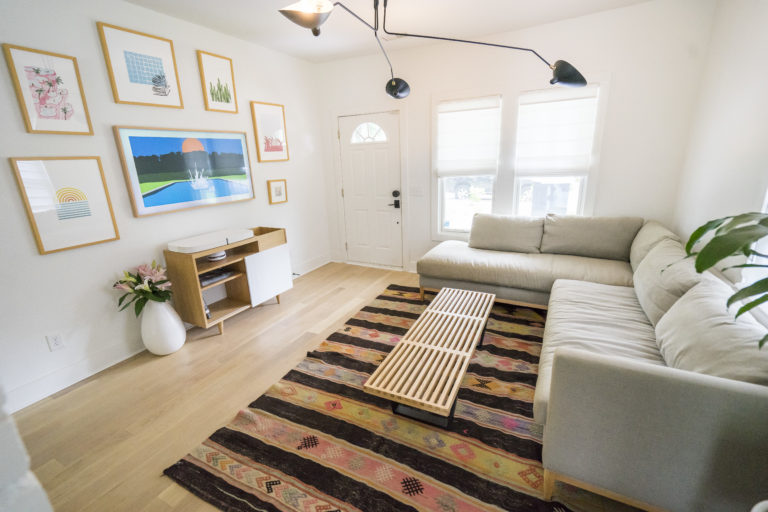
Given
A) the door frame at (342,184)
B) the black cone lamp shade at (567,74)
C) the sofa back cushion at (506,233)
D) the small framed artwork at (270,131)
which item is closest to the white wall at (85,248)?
the small framed artwork at (270,131)

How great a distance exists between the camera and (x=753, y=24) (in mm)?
2068

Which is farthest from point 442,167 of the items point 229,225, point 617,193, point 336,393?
point 336,393

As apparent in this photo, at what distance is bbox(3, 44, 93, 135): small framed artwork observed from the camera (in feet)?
6.63

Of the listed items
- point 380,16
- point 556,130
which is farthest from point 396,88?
point 556,130

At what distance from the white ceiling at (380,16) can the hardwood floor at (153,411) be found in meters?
2.68

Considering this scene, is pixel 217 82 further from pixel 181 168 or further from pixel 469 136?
pixel 469 136

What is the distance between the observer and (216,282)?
2.90m

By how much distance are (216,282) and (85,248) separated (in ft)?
2.96

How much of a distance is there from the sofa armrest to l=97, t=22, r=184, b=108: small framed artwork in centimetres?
335

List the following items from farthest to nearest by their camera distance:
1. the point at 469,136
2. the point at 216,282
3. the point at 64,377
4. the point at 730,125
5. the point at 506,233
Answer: the point at 469,136 → the point at 506,233 → the point at 216,282 → the point at 64,377 → the point at 730,125

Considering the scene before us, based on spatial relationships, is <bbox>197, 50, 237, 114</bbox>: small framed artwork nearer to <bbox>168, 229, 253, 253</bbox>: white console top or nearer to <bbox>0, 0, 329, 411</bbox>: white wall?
<bbox>0, 0, 329, 411</bbox>: white wall

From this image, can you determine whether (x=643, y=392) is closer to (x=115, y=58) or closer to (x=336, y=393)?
(x=336, y=393)

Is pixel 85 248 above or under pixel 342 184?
under

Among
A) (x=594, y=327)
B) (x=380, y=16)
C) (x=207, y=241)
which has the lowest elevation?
(x=594, y=327)
